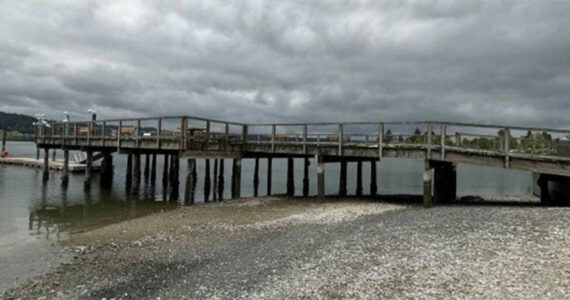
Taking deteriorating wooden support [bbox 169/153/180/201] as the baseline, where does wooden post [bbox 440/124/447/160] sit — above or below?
above

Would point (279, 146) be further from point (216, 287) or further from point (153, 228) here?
point (216, 287)

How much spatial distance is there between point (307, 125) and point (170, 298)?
15.1 meters

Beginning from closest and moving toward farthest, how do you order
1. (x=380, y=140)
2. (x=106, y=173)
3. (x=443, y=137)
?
(x=443, y=137) → (x=380, y=140) → (x=106, y=173)

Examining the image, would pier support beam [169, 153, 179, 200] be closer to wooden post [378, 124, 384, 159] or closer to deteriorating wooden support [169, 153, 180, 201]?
deteriorating wooden support [169, 153, 180, 201]

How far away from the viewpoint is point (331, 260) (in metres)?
9.91

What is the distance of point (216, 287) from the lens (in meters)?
8.62

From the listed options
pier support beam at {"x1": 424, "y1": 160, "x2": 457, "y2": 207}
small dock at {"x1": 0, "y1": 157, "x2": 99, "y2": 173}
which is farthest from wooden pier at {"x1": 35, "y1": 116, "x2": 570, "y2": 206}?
small dock at {"x1": 0, "y1": 157, "x2": 99, "y2": 173}

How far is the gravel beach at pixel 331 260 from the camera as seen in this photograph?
8.02 m

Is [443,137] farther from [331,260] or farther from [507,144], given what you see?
[331,260]

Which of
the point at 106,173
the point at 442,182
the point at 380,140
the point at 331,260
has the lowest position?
the point at 331,260

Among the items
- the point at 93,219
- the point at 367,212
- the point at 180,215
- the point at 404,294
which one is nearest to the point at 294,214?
the point at 367,212

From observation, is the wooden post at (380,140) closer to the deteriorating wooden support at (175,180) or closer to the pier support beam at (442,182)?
the pier support beam at (442,182)

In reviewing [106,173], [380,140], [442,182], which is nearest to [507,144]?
[442,182]

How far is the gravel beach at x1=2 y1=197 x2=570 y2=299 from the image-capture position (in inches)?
316
